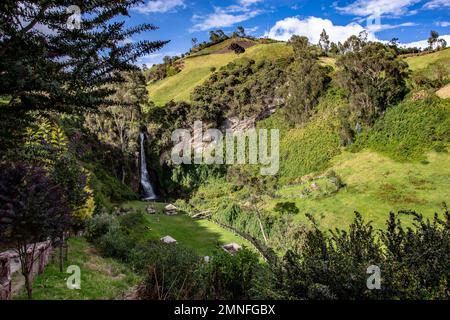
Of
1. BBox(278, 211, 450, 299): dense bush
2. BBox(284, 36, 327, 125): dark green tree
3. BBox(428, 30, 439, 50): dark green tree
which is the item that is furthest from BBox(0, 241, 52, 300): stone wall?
BBox(428, 30, 439, 50): dark green tree

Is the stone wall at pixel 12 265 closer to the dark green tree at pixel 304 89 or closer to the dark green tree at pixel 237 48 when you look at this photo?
the dark green tree at pixel 304 89

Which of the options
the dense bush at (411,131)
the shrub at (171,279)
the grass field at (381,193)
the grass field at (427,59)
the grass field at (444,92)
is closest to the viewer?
the shrub at (171,279)

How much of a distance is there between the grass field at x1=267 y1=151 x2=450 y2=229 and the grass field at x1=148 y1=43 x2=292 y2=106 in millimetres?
36275

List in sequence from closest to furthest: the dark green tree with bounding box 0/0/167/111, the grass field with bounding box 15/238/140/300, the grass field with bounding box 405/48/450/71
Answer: the dark green tree with bounding box 0/0/167/111 < the grass field with bounding box 15/238/140/300 < the grass field with bounding box 405/48/450/71

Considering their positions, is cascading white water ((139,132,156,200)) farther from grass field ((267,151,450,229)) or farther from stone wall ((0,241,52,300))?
stone wall ((0,241,52,300))

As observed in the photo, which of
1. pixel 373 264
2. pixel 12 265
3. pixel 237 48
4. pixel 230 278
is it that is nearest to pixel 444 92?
pixel 230 278

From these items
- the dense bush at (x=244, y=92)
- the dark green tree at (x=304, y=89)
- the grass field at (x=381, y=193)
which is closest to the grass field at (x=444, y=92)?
the grass field at (x=381, y=193)

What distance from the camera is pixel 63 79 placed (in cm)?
370

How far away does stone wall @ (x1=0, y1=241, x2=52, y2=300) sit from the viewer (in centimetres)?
923

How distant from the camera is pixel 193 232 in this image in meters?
32.1

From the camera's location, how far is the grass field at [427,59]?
143ft

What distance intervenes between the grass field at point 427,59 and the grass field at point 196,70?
75.5ft
